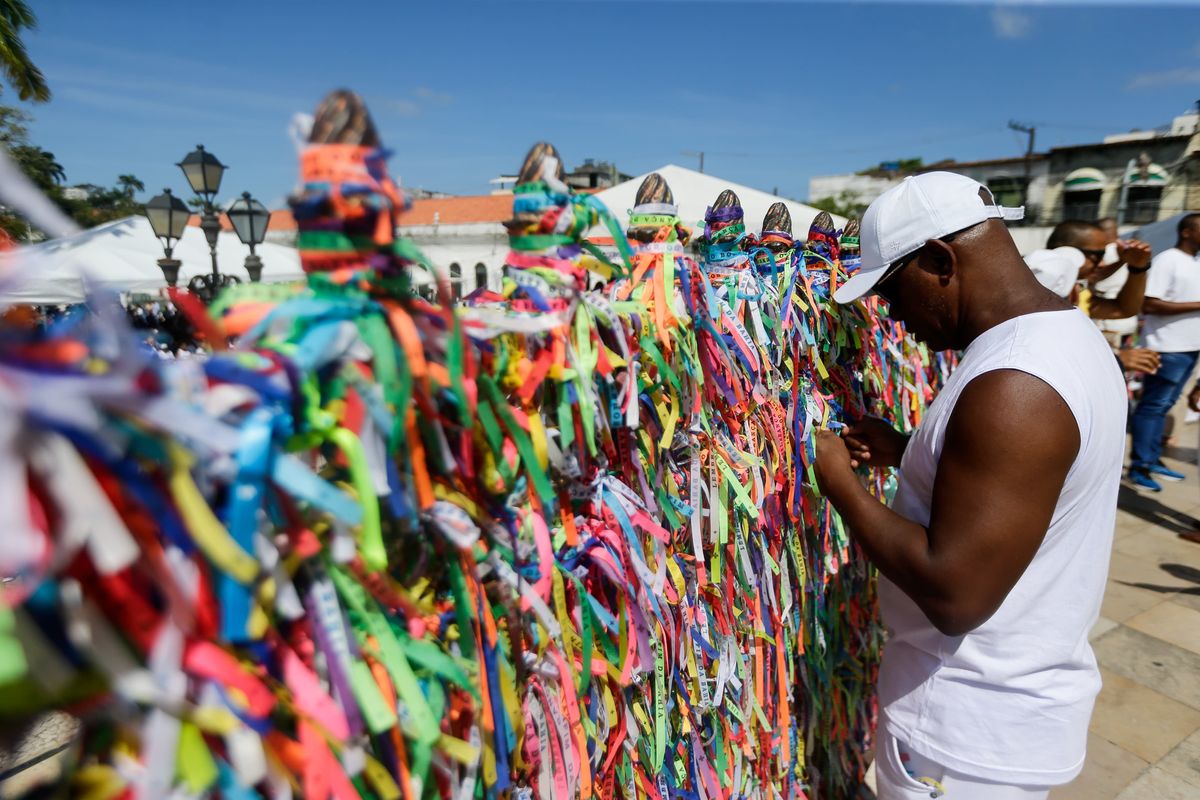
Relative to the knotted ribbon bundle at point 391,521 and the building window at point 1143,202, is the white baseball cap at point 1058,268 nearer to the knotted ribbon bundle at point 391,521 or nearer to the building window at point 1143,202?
the knotted ribbon bundle at point 391,521

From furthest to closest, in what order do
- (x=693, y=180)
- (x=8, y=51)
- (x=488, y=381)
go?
(x=693, y=180)
(x=8, y=51)
(x=488, y=381)

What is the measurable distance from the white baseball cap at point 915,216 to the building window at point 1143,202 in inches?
1322

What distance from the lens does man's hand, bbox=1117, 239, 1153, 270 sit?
3838 mm

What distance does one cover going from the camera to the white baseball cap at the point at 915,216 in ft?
4.26

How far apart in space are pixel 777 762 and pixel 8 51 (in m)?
11.3

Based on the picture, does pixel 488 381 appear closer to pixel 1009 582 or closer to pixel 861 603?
pixel 1009 582

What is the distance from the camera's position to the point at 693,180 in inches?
358

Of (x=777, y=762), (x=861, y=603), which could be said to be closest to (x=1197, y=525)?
(x=861, y=603)

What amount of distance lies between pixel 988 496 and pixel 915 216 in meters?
0.57

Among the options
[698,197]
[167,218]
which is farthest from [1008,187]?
Answer: [167,218]

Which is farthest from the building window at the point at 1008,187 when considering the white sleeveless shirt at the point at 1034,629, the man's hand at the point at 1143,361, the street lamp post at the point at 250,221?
the white sleeveless shirt at the point at 1034,629

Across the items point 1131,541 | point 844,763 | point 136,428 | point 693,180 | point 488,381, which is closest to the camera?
point 136,428

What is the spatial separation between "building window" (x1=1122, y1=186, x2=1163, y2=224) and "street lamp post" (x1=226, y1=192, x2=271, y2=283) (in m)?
32.5

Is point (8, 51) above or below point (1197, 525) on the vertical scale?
above
